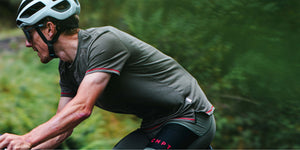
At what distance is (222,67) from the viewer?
4414mm

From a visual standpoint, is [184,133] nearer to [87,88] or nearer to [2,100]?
[87,88]

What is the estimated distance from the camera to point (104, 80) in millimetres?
2229

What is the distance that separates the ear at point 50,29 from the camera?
2488mm

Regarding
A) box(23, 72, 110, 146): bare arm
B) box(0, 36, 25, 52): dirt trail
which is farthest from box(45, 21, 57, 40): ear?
box(0, 36, 25, 52): dirt trail

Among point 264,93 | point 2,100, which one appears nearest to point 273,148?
point 264,93

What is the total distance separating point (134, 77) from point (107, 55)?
0.34m

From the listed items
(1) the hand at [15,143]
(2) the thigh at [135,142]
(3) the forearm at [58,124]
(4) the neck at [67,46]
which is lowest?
(2) the thigh at [135,142]

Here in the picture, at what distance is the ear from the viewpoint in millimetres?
2488

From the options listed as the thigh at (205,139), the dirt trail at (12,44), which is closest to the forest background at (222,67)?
the thigh at (205,139)

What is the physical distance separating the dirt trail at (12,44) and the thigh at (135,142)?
948 centimetres

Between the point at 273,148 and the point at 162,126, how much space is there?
128 inches

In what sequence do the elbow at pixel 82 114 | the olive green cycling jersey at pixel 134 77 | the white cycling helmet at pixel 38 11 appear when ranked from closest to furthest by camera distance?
the elbow at pixel 82 114
the olive green cycling jersey at pixel 134 77
the white cycling helmet at pixel 38 11

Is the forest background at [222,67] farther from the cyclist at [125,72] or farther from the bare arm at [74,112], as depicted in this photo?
the bare arm at [74,112]

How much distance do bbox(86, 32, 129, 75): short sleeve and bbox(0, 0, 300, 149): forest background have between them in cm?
166
